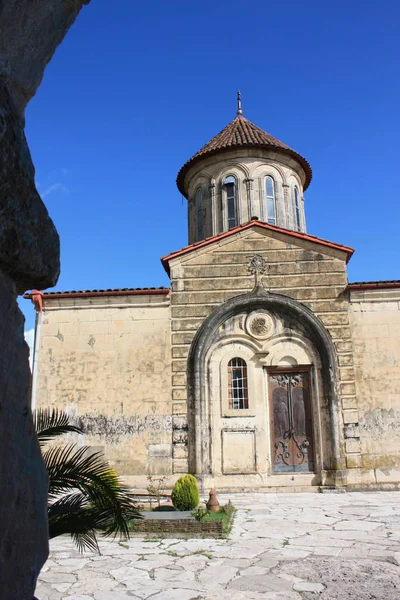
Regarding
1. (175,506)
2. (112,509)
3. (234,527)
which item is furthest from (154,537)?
(112,509)

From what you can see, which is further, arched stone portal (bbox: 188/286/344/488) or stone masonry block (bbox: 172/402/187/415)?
stone masonry block (bbox: 172/402/187/415)

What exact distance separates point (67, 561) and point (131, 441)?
21.4ft

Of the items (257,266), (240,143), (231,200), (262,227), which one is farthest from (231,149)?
(257,266)

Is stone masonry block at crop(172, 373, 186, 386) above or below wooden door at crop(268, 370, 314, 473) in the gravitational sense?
above

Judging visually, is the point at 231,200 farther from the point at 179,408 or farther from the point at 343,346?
the point at 179,408

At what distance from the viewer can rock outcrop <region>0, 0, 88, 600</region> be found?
1.73 metres

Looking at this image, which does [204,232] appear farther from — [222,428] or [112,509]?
[112,509]

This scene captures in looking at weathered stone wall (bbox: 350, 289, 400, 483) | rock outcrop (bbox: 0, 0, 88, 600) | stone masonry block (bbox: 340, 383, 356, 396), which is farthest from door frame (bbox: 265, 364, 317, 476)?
rock outcrop (bbox: 0, 0, 88, 600)

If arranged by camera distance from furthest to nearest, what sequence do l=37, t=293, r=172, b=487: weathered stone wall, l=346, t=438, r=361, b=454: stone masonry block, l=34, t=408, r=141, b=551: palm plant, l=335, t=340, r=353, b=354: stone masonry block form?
l=335, t=340, r=353, b=354: stone masonry block
l=37, t=293, r=172, b=487: weathered stone wall
l=346, t=438, r=361, b=454: stone masonry block
l=34, t=408, r=141, b=551: palm plant

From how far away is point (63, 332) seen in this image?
13.9 meters

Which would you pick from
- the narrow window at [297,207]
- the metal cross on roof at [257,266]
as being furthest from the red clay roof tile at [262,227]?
the narrow window at [297,207]

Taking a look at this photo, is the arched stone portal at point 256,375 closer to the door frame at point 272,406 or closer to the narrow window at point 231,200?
the door frame at point 272,406

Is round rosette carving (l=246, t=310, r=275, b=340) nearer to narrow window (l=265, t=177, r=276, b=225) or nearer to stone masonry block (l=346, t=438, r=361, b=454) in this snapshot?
stone masonry block (l=346, t=438, r=361, b=454)

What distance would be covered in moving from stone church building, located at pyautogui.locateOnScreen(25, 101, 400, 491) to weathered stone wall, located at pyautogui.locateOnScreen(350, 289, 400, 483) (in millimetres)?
25
